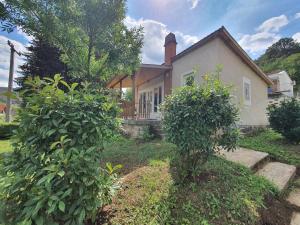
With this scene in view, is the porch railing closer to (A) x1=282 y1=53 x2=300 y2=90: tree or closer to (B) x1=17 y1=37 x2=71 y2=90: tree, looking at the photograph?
(B) x1=17 y1=37 x2=71 y2=90: tree

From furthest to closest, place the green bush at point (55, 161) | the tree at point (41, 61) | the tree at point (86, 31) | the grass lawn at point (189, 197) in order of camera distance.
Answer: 1. the tree at point (41, 61)
2. the tree at point (86, 31)
3. the grass lawn at point (189, 197)
4. the green bush at point (55, 161)

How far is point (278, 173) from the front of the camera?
14.7 feet

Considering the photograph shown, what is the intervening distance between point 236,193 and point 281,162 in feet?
10.5

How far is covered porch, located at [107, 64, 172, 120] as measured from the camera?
10453 millimetres

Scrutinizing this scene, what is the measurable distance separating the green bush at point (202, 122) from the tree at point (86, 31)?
348 centimetres

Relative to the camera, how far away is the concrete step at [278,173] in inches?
157

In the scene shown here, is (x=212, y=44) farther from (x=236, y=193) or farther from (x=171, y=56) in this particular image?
(x=236, y=193)

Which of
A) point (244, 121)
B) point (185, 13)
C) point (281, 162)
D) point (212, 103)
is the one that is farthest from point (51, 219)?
point (244, 121)

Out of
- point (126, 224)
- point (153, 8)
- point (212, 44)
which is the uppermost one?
point (153, 8)

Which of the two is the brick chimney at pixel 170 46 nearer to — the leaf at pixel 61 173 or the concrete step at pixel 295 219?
the concrete step at pixel 295 219

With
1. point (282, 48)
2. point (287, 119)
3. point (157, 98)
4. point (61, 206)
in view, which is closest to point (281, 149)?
point (287, 119)

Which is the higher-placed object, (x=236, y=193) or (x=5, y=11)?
(x=5, y=11)

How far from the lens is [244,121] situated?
33.2ft

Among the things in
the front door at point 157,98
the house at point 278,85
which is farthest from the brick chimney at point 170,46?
the house at point 278,85
